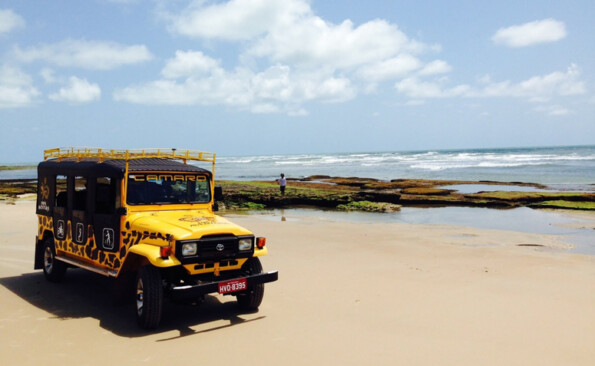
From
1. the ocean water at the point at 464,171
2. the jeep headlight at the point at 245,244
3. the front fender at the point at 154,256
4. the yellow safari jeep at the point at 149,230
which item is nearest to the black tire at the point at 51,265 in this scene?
the yellow safari jeep at the point at 149,230

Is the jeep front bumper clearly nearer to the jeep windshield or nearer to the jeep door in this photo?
the jeep door

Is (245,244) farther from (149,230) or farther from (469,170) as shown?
(469,170)

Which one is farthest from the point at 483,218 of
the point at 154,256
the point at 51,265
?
the point at 154,256

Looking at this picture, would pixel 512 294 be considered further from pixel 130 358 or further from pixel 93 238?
pixel 93 238

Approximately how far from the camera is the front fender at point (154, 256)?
6500 mm

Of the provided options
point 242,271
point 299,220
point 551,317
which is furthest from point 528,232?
point 242,271

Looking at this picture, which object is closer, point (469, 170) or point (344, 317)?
point (344, 317)

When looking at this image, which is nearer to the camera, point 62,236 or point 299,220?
point 62,236

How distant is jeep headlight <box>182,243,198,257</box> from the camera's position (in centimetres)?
667

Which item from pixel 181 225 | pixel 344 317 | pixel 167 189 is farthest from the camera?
pixel 167 189

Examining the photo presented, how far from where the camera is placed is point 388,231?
17.8 m

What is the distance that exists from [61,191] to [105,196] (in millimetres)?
1834

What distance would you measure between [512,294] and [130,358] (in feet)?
21.9

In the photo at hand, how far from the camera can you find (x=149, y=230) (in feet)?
23.3
